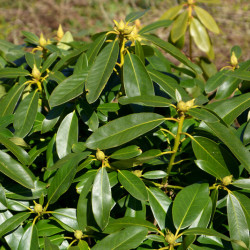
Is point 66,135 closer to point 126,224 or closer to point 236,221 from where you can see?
point 126,224

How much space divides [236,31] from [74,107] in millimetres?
4767

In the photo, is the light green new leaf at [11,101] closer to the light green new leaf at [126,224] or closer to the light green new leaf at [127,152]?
the light green new leaf at [127,152]

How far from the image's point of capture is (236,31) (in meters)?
5.68

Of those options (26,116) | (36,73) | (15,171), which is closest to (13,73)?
(36,73)

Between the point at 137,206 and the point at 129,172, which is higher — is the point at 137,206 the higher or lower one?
the lower one

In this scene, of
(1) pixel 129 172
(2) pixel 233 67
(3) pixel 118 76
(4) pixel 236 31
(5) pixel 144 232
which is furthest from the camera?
(4) pixel 236 31

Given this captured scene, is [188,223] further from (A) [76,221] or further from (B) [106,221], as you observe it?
(A) [76,221]

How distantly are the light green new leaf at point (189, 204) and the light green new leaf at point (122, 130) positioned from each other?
10.8 inches

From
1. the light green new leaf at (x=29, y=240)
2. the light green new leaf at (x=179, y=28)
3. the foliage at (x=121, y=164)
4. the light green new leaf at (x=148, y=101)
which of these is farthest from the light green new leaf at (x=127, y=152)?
the light green new leaf at (x=179, y=28)

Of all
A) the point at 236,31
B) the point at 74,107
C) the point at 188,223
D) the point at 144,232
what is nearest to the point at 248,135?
the point at 188,223

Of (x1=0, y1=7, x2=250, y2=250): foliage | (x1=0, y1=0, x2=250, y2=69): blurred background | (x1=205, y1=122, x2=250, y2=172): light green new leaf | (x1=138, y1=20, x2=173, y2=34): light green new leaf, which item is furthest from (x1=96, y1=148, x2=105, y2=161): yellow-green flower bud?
(x1=0, y1=0, x2=250, y2=69): blurred background

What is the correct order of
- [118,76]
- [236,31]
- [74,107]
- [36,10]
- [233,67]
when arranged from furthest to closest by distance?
[36,10], [236,31], [233,67], [118,76], [74,107]

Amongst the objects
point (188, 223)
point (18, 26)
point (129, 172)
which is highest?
point (18, 26)

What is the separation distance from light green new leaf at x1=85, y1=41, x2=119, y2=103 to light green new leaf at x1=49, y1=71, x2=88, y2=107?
2.1 inches
